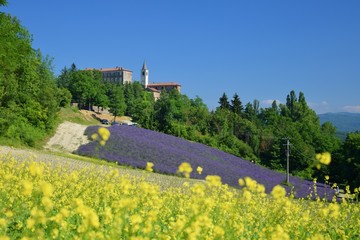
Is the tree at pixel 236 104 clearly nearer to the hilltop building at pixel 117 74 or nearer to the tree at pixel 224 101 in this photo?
the tree at pixel 224 101

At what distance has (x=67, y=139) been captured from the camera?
112ft

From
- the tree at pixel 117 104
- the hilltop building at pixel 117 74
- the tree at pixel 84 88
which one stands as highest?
the hilltop building at pixel 117 74

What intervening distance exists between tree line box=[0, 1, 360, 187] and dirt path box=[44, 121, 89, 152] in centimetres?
105

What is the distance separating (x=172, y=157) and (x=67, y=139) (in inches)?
355

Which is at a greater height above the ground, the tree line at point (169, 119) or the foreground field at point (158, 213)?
the tree line at point (169, 119)

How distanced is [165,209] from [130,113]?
3153 inches

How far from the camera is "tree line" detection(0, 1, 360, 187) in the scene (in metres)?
28.9

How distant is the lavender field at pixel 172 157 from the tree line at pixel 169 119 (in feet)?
16.6

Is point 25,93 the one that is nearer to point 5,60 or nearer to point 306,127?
point 5,60

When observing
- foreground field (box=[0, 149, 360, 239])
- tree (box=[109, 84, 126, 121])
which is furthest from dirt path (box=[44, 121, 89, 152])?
tree (box=[109, 84, 126, 121])

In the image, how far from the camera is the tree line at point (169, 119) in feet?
94.7

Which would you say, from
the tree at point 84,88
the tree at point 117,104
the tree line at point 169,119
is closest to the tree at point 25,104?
the tree line at point 169,119

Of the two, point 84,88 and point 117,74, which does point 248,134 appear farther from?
point 117,74

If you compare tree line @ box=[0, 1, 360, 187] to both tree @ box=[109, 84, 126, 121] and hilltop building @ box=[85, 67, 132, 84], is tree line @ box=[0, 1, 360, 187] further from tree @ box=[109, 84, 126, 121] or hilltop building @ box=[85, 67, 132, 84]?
hilltop building @ box=[85, 67, 132, 84]
